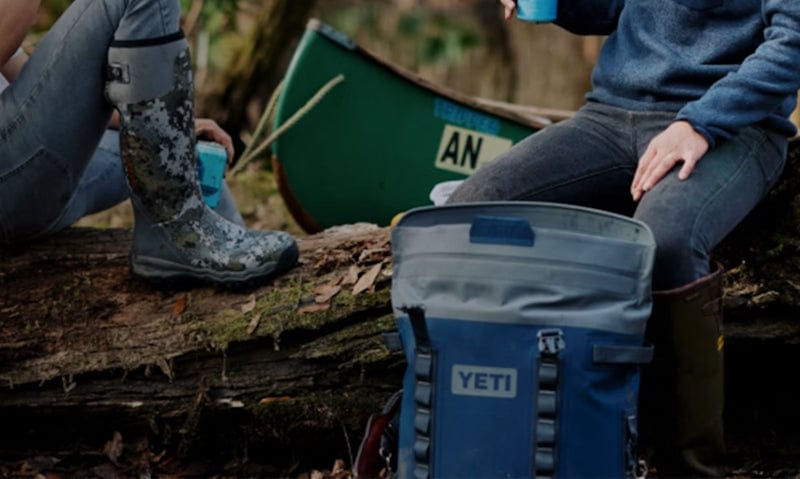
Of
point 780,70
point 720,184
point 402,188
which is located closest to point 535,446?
point 720,184

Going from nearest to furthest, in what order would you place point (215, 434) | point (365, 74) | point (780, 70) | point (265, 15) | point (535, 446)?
point (535, 446)
point (780, 70)
point (215, 434)
point (365, 74)
point (265, 15)

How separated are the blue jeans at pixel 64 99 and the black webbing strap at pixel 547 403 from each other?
1.17m

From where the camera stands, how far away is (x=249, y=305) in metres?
3.25

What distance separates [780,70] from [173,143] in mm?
1333

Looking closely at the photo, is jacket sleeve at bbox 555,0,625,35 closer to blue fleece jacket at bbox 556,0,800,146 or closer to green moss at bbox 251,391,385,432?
blue fleece jacket at bbox 556,0,800,146

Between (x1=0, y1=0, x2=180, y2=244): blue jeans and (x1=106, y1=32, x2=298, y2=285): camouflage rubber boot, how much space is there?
40 millimetres

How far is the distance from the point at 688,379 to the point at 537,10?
945 mm

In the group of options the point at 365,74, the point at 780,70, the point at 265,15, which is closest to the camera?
the point at 780,70

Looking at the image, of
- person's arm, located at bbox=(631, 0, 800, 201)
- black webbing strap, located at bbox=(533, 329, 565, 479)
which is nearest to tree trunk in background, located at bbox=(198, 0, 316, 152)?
person's arm, located at bbox=(631, 0, 800, 201)

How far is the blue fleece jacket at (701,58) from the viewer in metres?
2.85

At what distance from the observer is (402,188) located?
18.3 ft

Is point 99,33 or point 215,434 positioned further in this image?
point 215,434

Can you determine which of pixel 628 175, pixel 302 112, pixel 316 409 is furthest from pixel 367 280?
pixel 302 112

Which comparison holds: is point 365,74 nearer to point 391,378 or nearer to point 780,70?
point 391,378
